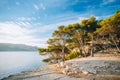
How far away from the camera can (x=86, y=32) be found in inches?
1047

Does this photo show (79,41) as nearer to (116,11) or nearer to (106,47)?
(106,47)

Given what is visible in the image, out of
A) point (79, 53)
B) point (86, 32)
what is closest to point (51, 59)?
point (79, 53)

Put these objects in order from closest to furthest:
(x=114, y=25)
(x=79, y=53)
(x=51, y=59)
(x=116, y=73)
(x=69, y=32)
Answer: (x=116, y=73), (x=114, y=25), (x=69, y=32), (x=79, y=53), (x=51, y=59)

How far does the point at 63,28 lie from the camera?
26438mm

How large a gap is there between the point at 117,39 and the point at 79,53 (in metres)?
8.95

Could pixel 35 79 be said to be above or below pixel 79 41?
below

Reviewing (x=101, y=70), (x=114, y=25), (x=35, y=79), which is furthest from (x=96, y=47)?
(x=35, y=79)

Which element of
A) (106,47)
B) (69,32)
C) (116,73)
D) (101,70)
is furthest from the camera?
(106,47)

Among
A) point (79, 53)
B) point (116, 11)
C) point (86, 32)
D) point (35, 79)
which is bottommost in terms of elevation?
point (35, 79)

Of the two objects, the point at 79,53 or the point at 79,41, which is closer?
the point at 79,41

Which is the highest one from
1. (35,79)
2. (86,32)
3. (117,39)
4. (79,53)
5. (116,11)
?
(116,11)

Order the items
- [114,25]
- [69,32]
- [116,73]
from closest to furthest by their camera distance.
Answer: [116,73] → [114,25] → [69,32]

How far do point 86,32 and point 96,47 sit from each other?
6013mm

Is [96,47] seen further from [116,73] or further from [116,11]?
[116,73]
